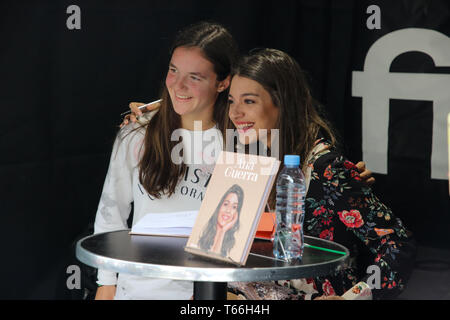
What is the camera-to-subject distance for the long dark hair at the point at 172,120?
2.74m

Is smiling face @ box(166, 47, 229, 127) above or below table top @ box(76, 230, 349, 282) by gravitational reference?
above

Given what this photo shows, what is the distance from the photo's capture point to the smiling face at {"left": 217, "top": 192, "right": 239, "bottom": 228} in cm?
182

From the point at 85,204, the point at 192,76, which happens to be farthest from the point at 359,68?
the point at 85,204

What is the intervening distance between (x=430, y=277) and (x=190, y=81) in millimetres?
1304

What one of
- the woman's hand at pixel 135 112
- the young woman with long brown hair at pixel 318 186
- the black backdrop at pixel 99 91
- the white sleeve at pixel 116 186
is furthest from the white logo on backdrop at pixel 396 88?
the white sleeve at pixel 116 186

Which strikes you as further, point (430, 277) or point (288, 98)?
point (430, 277)

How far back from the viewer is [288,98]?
261 centimetres

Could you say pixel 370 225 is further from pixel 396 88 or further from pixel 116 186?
pixel 116 186

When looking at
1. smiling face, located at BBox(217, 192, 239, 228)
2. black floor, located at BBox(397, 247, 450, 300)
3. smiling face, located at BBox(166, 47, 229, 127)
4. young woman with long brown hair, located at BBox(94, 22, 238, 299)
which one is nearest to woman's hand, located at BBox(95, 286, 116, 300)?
young woman with long brown hair, located at BBox(94, 22, 238, 299)

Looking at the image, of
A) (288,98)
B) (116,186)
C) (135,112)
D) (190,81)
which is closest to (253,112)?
(288,98)

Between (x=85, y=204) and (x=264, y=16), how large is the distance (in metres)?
1.27

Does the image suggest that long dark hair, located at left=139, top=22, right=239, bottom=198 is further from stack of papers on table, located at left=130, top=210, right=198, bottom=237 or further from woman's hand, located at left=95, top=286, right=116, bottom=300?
stack of papers on table, located at left=130, top=210, right=198, bottom=237
